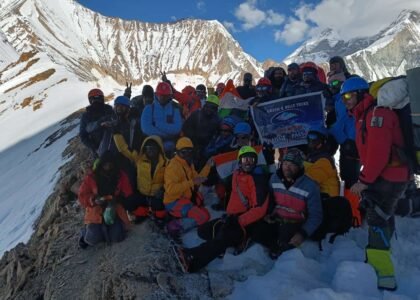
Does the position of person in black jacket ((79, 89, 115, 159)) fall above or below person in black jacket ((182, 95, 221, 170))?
above

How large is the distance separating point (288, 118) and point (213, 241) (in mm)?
3150

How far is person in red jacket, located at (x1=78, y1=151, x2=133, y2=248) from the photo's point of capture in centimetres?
660

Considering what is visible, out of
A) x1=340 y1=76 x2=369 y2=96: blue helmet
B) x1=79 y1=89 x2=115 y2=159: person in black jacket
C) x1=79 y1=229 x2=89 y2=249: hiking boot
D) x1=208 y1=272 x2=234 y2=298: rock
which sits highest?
x1=79 y1=89 x2=115 y2=159: person in black jacket

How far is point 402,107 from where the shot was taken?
168 inches

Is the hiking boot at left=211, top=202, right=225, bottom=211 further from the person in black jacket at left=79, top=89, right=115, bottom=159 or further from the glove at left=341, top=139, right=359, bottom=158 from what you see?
Result: the person in black jacket at left=79, top=89, right=115, bottom=159

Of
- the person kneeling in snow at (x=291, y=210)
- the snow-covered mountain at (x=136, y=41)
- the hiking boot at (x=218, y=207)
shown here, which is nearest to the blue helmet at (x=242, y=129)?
the hiking boot at (x=218, y=207)

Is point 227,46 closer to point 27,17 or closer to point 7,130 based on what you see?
point 27,17

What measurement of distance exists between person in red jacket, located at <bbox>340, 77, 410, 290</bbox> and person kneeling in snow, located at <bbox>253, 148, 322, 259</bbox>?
919mm

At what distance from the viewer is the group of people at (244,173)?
14.8 feet

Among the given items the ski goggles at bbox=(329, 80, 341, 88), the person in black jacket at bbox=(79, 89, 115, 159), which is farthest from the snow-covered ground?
the person in black jacket at bbox=(79, 89, 115, 159)

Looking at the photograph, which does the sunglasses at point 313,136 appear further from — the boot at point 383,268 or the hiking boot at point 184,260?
the hiking boot at point 184,260

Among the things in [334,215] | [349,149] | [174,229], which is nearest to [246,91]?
[349,149]

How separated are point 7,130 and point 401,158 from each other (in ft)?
120

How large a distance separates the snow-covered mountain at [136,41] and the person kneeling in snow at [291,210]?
440ft
